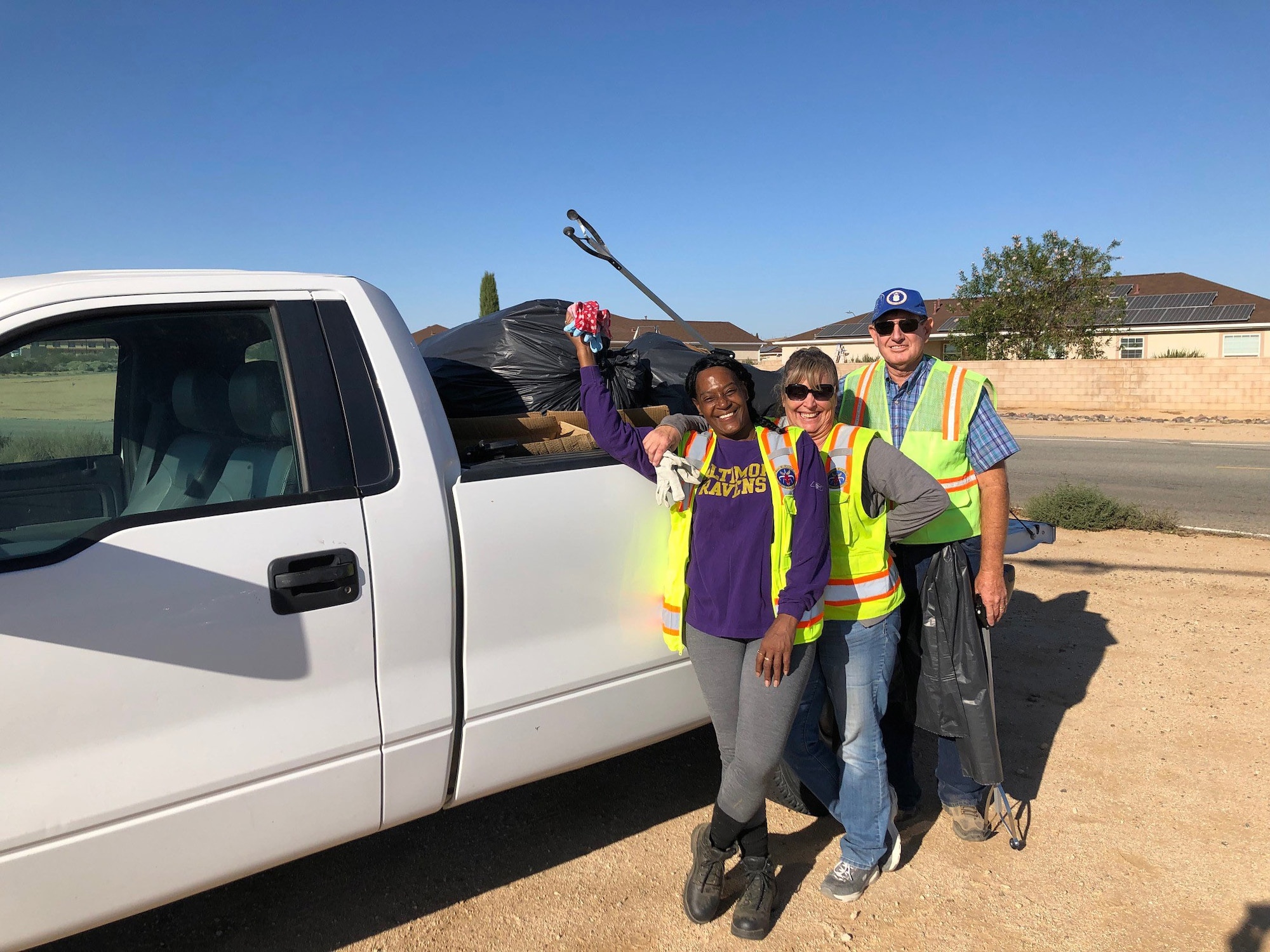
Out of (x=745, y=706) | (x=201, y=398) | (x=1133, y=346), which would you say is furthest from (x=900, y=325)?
(x=1133, y=346)

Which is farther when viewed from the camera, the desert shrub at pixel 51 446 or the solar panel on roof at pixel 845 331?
the solar panel on roof at pixel 845 331

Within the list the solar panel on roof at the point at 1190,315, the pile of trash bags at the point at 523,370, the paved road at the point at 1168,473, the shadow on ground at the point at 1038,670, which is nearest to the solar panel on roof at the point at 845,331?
the solar panel on roof at the point at 1190,315

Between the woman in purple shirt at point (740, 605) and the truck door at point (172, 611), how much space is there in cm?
92

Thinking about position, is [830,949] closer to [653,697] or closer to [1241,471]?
[653,697]

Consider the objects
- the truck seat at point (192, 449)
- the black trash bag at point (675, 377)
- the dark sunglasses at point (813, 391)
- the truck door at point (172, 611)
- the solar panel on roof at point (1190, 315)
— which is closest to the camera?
the truck door at point (172, 611)

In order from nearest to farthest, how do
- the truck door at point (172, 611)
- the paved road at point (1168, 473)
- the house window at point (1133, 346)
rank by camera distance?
the truck door at point (172, 611), the paved road at point (1168, 473), the house window at point (1133, 346)

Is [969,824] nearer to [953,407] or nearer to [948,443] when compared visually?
[948,443]

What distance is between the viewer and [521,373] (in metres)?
3.66

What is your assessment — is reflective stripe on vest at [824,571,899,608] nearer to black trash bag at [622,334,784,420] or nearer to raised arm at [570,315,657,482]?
raised arm at [570,315,657,482]

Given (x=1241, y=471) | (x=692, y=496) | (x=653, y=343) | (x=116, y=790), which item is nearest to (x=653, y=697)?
(x=692, y=496)

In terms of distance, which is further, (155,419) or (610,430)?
(610,430)

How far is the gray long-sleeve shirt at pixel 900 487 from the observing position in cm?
279

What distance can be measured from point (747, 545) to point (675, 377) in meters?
1.79

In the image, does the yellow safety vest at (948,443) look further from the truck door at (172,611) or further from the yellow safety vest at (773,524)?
the truck door at (172,611)
